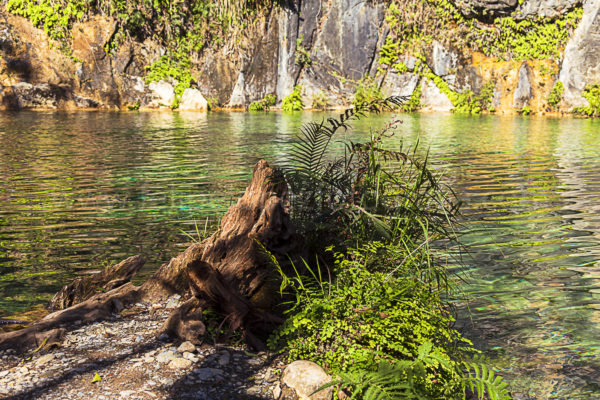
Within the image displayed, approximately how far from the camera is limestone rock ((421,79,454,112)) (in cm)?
2778

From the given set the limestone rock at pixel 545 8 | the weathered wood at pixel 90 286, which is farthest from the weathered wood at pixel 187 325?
the limestone rock at pixel 545 8

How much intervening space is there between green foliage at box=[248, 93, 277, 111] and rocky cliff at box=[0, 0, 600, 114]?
31 centimetres

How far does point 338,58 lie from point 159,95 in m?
10.5

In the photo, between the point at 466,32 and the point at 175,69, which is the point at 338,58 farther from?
the point at 175,69

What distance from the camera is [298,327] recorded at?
2.90m

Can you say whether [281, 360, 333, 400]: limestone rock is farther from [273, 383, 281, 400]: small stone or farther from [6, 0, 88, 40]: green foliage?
[6, 0, 88, 40]: green foliage

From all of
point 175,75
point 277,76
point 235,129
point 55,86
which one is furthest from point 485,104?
point 55,86

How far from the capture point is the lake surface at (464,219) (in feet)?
11.7

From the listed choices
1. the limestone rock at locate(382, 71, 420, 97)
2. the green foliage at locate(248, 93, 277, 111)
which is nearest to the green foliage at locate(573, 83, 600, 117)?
the limestone rock at locate(382, 71, 420, 97)

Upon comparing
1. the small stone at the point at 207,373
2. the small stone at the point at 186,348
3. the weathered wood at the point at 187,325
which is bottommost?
the small stone at the point at 207,373

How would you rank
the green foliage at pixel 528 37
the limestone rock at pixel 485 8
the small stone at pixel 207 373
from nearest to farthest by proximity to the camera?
the small stone at pixel 207 373, the green foliage at pixel 528 37, the limestone rock at pixel 485 8

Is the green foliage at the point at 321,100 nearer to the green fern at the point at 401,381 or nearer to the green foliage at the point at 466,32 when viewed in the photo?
the green foliage at the point at 466,32

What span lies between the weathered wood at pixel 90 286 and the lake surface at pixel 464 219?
1.04 ft

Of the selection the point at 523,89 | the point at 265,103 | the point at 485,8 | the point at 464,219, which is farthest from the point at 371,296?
the point at 485,8
